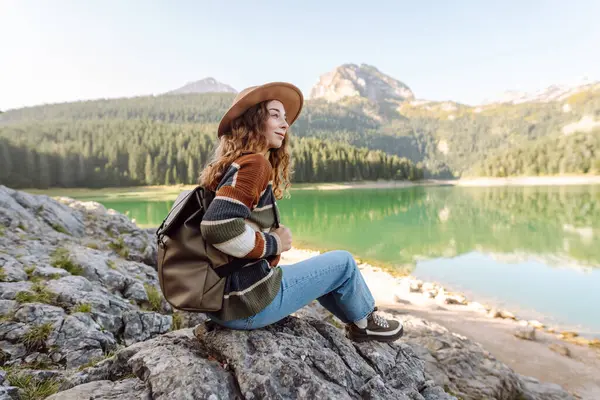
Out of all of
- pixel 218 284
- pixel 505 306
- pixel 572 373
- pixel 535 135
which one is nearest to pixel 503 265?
pixel 505 306

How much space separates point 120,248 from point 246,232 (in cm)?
627

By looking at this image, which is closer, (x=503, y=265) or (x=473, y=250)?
(x=503, y=265)

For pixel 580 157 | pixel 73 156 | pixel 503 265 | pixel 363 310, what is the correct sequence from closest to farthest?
1. pixel 363 310
2. pixel 503 265
3. pixel 73 156
4. pixel 580 157

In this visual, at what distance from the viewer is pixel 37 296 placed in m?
3.21

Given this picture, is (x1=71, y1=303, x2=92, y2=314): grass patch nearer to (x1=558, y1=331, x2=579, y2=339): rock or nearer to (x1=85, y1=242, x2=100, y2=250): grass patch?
(x1=85, y1=242, x2=100, y2=250): grass patch

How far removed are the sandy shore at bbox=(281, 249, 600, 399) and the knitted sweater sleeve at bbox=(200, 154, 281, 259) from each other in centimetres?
710

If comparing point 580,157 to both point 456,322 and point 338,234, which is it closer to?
point 338,234

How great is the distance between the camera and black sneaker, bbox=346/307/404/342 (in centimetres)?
268

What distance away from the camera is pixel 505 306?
1059 centimetres

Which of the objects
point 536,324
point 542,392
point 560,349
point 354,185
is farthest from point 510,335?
point 354,185

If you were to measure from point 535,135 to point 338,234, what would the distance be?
731ft

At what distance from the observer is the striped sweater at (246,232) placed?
1.82 metres

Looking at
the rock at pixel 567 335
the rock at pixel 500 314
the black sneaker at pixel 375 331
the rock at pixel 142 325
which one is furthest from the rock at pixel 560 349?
the rock at pixel 142 325

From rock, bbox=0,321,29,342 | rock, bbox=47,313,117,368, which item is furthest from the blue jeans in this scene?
rock, bbox=0,321,29,342
